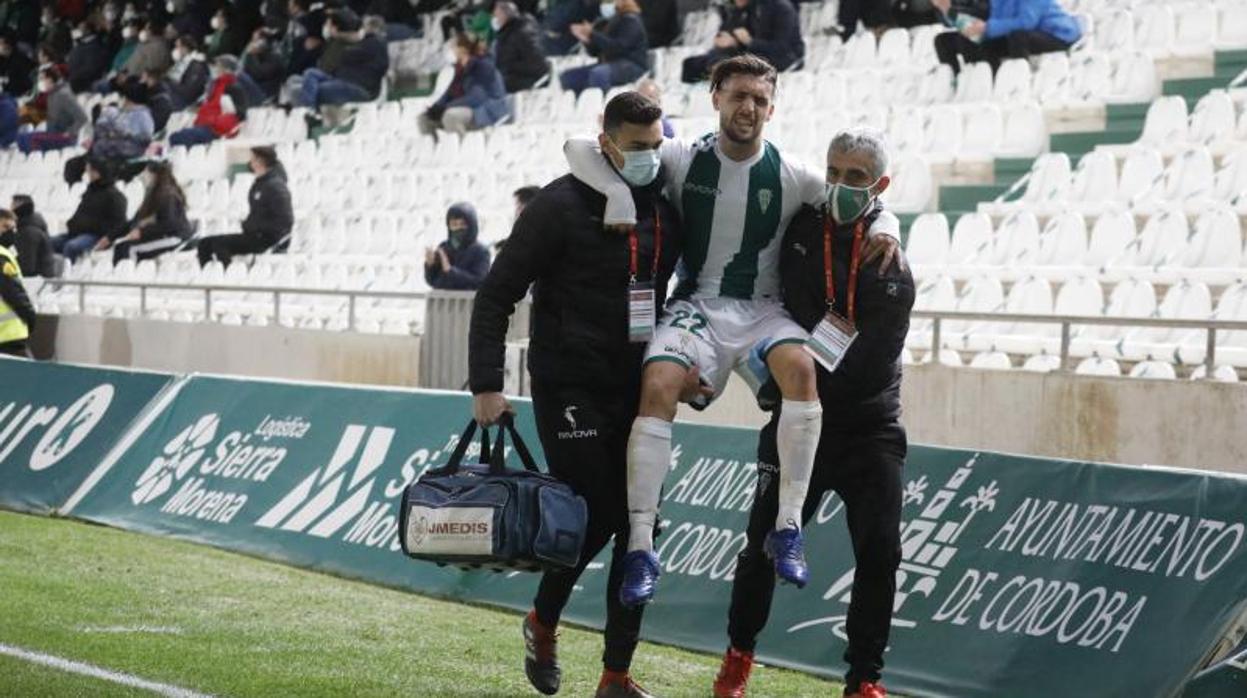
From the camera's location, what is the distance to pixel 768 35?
64.4 feet

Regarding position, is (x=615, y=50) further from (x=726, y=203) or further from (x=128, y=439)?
(x=726, y=203)

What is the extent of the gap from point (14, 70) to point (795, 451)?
28719 mm

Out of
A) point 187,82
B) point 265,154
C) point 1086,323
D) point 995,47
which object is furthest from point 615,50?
point 1086,323

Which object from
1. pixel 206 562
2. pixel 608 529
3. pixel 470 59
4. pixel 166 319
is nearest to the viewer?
pixel 608 529

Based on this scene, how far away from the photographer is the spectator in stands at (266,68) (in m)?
27.9

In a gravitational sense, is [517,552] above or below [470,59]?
below

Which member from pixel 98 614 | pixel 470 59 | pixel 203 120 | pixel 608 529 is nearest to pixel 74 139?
pixel 203 120

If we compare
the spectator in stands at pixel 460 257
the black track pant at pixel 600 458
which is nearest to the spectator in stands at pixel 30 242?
the spectator in stands at pixel 460 257

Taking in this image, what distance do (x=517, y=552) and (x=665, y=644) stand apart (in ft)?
7.95

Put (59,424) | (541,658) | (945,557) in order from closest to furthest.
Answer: (541,658)
(945,557)
(59,424)

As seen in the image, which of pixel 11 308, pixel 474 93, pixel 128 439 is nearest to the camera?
pixel 128 439

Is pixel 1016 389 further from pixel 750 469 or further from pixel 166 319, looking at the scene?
pixel 166 319

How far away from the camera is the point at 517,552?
6.86 metres

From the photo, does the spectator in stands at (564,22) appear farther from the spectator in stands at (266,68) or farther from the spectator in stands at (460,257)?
the spectator in stands at (460,257)
